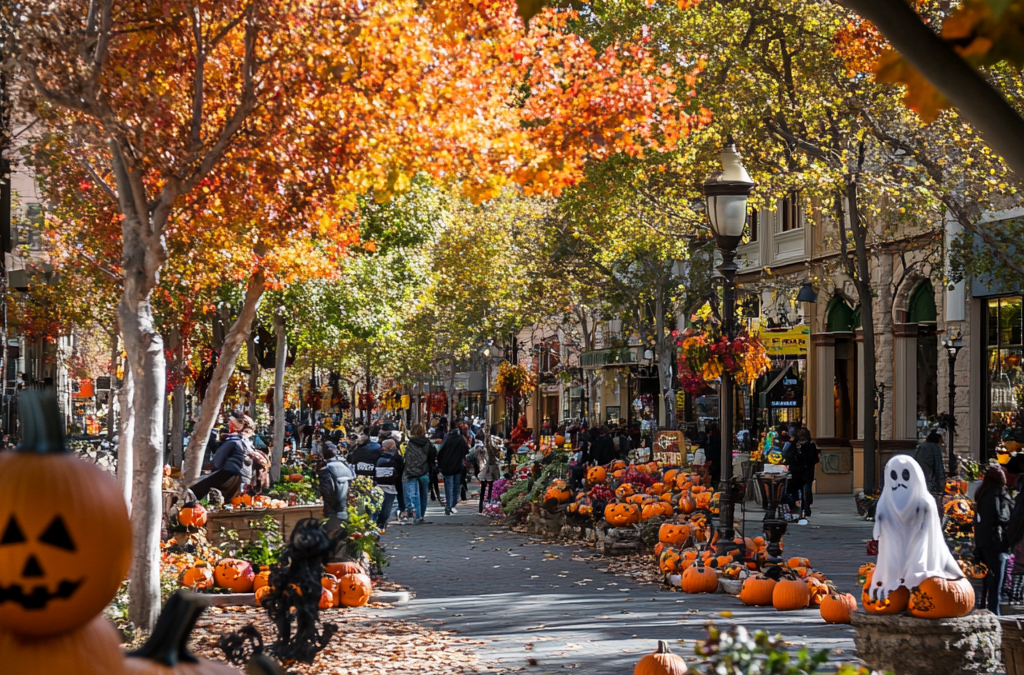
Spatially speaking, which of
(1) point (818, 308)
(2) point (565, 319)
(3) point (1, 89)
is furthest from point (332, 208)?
(2) point (565, 319)

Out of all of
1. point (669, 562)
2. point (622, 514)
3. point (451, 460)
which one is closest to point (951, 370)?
point (451, 460)

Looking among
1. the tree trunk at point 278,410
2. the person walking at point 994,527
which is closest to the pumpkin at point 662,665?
the person walking at point 994,527

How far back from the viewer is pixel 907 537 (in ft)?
26.3

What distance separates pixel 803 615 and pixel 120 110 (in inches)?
305

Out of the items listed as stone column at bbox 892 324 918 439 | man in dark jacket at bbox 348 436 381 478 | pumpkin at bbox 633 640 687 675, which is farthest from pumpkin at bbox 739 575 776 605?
stone column at bbox 892 324 918 439

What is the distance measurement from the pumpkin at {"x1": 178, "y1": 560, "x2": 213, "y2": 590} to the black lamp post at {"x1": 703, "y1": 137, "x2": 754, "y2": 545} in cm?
584

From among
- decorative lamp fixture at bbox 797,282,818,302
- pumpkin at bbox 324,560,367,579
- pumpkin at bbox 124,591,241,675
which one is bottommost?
pumpkin at bbox 324,560,367,579

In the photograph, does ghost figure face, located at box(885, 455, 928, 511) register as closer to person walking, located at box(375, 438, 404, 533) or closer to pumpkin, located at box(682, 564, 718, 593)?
pumpkin, located at box(682, 564, 718, 593)

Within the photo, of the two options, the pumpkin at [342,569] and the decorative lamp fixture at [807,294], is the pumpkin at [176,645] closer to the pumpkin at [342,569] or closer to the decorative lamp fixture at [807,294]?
the pumpkin at [342,569]

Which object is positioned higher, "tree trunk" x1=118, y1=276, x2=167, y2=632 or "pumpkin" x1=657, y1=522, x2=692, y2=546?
"tree trunk" x1=118, y1=276, x2=167, y2=632

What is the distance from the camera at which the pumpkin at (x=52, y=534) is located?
110 inches

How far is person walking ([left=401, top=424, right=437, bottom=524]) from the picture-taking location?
21406mm

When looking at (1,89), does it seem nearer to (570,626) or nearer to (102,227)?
(102,227)

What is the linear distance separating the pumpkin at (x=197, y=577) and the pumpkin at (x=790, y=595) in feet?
18.5
